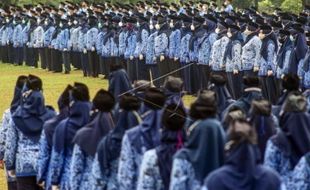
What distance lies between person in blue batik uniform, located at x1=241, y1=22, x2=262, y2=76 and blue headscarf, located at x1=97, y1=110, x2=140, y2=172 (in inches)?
455

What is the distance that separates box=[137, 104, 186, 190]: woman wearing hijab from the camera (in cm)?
730

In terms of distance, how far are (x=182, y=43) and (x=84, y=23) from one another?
641 cm

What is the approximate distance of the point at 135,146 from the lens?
7824mm

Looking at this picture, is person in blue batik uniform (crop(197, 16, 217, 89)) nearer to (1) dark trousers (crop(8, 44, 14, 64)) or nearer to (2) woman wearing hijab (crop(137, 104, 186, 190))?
(1) dark trousers (crop(8, 44, 14, 64))

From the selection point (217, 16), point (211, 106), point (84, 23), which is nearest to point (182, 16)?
point (217, 16)

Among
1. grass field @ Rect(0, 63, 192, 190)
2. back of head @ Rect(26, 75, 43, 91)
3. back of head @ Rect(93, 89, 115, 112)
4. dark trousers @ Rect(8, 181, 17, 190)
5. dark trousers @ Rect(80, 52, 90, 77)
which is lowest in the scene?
dark trousers @ Rect(8, 181, 17, 190)

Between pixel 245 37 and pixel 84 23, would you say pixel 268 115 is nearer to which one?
pixel 245 37

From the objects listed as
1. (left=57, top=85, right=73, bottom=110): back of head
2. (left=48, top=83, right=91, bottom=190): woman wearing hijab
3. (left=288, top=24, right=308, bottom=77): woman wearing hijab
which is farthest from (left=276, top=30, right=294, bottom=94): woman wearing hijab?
(left=48, top=83, right=91, bottom=190): woman wearing hijab

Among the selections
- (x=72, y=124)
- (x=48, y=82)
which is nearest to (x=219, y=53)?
(x=48, y=82)

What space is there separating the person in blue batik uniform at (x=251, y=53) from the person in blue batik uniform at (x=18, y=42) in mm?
14803

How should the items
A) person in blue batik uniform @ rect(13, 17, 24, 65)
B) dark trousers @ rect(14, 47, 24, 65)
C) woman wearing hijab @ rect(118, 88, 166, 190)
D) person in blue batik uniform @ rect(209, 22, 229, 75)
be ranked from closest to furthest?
woman wearing hijab @ rect(118, 88, 166, 190), person in blue batik uniform @ rect(209, 22, 229, 75), person in blue batik uniform @ rect(13, 17, 24, 65), dark trousers @ rect(14, 47, 24, 65)

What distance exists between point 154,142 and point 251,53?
12.1m

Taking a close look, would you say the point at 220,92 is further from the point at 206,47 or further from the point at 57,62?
the point at 57,62

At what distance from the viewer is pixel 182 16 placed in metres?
23.8
